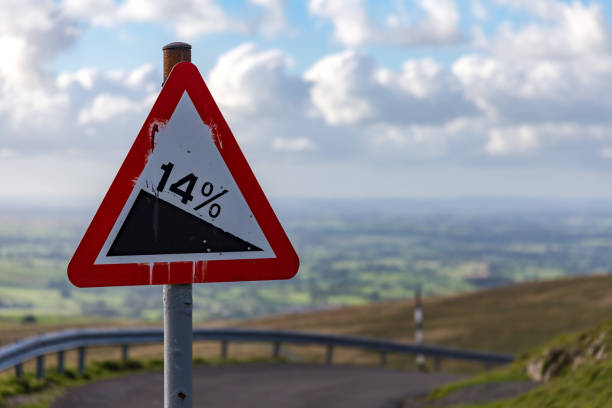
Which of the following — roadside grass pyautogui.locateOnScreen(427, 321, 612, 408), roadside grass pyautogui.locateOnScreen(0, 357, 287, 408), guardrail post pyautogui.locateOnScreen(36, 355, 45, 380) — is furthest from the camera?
guardrail post pyautogui.locateOnScreen(36, 355, 45, 380)

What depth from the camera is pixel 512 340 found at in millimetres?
30000

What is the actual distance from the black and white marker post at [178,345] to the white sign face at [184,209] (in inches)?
6.1

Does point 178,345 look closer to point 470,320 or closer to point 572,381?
point 572,381

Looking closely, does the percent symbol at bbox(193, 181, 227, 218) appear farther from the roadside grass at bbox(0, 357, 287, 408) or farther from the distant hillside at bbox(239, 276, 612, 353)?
the distant hillside at bbox(239, 276, 612, 353)

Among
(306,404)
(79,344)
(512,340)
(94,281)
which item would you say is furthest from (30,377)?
(512,340)

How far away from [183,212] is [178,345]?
555mm

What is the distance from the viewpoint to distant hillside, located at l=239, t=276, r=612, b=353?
101 feet

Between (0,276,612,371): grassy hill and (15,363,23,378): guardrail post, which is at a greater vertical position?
(15,363,23,378): guardrail post

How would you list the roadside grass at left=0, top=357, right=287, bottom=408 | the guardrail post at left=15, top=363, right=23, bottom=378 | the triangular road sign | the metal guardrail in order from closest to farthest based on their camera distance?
the triangular road sign, the roadside grass at left=0, top=357, right=287, bottom=408, the guardrail post at left=15, top=363, right=23, bottom=378, the metal guardrail

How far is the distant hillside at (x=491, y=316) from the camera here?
30.9 meters

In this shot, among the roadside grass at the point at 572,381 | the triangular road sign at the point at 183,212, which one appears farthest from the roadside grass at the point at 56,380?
the triangular road sign at the point at 183,212

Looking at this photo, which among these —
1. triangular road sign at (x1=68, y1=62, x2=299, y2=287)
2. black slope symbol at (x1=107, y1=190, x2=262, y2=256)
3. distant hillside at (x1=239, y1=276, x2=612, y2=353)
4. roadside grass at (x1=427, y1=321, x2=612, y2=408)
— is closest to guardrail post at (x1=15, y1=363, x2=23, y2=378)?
roadside grass at (x1=427, y1=321, x2=612, y2=408)

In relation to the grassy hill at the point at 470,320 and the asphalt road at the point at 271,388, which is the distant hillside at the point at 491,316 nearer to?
the grassy hill at the point at 470,320

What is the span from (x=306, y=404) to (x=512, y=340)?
19.7m
